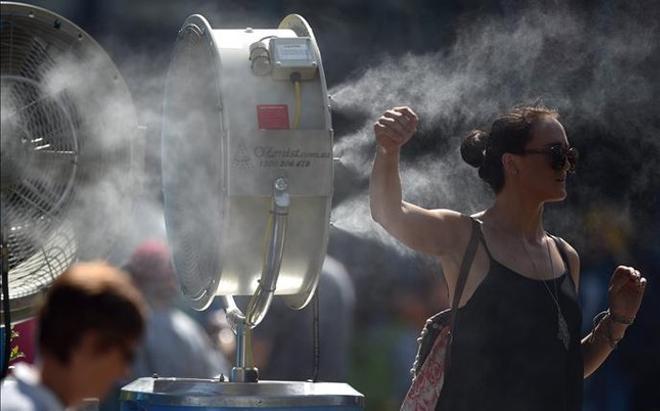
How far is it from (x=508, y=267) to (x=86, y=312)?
1.77 meters

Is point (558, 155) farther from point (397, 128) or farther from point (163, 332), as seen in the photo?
point (163, 332)

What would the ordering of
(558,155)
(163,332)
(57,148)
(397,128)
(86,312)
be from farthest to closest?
(163,332), (558,155), (397,128), (57,148), (86,312)

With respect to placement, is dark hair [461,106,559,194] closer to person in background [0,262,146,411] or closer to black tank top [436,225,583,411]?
black tank top [436,225,583,411]

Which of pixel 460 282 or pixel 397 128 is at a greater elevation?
pixel 397 128

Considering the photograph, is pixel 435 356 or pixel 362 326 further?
pixel 362 326

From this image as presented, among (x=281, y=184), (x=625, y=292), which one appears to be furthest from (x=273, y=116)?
(x=625, y=292)

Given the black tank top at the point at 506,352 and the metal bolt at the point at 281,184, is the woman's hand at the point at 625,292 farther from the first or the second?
the metal bolt at the point at 281,184

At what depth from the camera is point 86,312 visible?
110 inches

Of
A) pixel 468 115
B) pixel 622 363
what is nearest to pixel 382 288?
pixel 622 363

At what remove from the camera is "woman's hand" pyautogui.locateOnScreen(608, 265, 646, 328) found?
4.56m

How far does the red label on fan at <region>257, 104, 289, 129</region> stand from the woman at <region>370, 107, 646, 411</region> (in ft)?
0.90

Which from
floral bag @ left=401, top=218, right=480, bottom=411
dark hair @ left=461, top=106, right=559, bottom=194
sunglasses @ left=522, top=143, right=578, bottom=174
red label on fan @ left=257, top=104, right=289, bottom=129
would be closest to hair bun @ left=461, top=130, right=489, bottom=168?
dark hair @ left=461, top=106, right=559, bottom=194

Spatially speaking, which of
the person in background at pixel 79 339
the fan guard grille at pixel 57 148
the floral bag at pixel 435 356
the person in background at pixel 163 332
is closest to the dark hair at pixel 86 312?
the person in background at pixel 79 339

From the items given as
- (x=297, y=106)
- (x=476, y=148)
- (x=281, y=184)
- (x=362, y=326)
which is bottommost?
(x=362, y=326)
